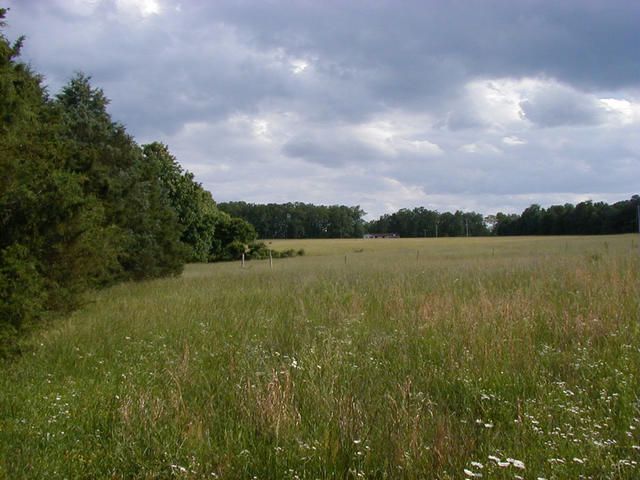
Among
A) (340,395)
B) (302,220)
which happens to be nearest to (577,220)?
(302,220)

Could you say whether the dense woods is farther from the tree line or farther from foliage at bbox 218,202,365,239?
the tree line

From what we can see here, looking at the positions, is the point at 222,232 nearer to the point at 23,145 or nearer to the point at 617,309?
the point at 23,145

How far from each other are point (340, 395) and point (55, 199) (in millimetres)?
6381

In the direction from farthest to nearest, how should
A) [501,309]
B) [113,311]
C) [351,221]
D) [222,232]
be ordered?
[351,221] < [222,232] < [113,311] < [501,309]

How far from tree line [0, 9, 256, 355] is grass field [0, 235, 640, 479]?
105 cm

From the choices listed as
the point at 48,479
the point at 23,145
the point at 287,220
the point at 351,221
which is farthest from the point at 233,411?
the point at 351,221

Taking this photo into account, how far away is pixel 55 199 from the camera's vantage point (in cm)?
764

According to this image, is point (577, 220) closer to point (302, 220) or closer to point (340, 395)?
point (302, 220)

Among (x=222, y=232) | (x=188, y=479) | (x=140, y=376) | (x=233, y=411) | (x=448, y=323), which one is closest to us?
(x=188, y=479)

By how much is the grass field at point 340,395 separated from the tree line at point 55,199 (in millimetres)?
1052

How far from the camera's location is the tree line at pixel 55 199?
266 inches

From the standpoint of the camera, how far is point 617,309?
23.5ft

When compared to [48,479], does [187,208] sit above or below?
above

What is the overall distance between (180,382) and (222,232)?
5267cm
